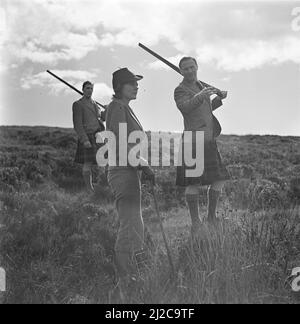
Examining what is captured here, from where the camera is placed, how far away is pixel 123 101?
5.23m

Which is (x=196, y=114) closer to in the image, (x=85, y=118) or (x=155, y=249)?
(x=155, y=249)

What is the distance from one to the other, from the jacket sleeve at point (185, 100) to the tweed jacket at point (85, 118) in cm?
380

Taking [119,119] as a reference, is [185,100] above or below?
above

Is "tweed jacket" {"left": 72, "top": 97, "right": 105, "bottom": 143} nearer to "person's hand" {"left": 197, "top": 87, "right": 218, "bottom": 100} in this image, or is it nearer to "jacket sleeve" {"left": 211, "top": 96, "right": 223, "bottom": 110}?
"jacket sleeve" {"left": 211, "top": 96, "right": 223, "bottom": 110}

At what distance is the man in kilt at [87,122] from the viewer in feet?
33.5

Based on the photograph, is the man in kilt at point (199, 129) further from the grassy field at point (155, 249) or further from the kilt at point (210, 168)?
the grassy field at point (155, 249)

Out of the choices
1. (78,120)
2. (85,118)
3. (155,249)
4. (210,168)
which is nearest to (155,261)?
(155,249)

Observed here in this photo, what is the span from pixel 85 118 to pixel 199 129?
4.24 metres

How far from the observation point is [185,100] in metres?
6.52

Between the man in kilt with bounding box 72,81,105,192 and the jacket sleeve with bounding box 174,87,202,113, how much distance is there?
3.63m

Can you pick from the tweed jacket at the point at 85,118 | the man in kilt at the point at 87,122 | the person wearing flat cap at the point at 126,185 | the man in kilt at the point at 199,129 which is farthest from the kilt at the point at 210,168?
the tweed jacket at the point at 85,118

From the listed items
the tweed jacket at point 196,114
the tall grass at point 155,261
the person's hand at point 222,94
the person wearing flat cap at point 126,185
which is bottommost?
the tall grass at point 155,261

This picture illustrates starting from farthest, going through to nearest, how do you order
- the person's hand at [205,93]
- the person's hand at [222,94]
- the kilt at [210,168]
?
the kilt at [210,168]
the person's hand at [222,94]
the person's hand at [205,93]
